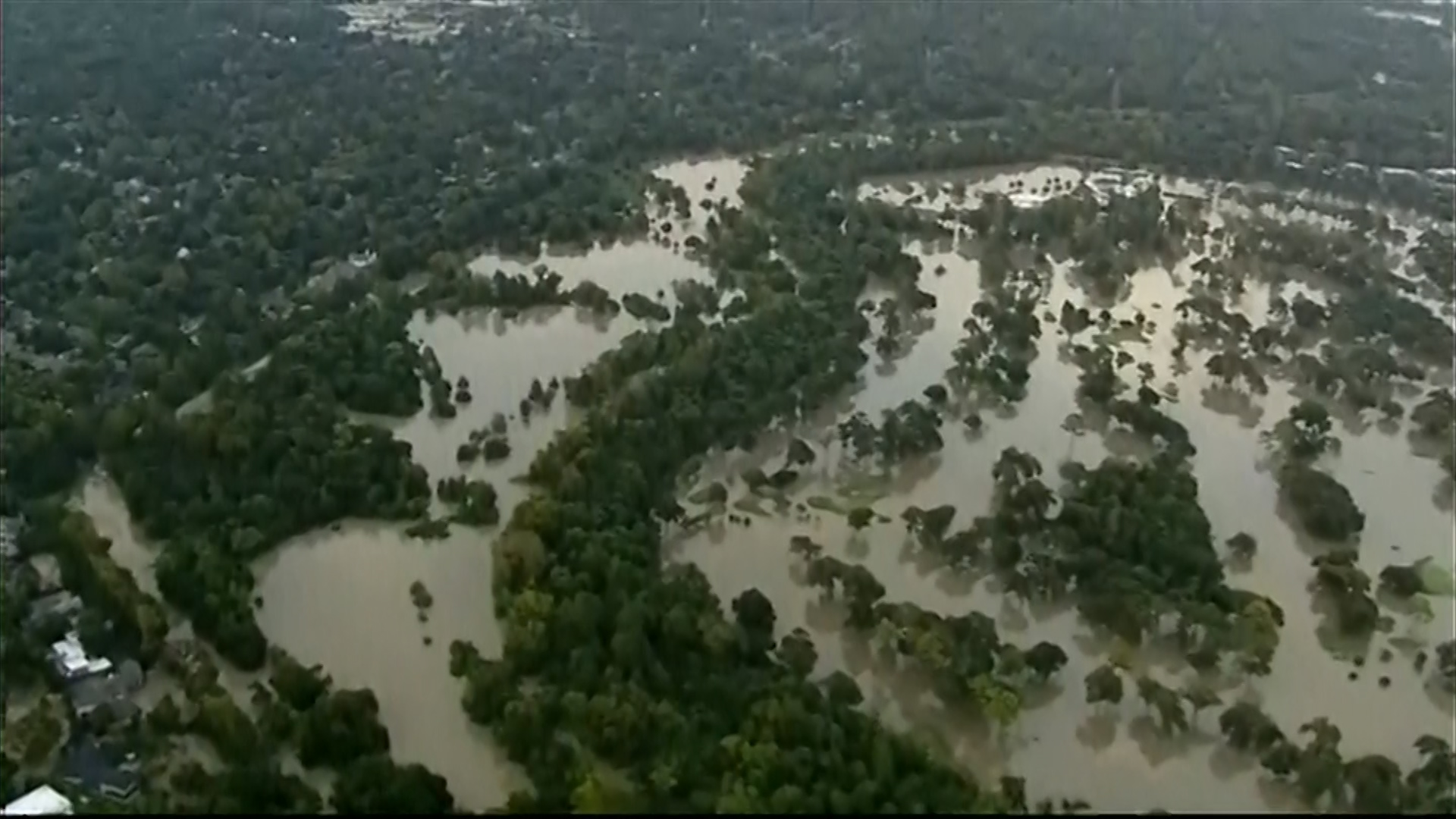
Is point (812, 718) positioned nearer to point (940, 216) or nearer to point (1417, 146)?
point (940, 216)

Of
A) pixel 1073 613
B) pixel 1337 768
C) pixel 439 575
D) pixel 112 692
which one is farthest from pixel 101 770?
pixel 1337 768

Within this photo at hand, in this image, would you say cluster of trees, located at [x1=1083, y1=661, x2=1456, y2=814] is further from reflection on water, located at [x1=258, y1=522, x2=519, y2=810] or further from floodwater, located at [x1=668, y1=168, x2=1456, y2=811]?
reflection on water, located at [x1=258, y1=522, x2=519, y2=810]

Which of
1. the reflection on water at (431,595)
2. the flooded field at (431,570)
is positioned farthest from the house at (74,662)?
the reflection on water at (431,595)

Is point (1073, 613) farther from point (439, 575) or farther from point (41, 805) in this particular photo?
point (41, 805)

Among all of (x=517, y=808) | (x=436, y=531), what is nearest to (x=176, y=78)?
(x=436, y=531)

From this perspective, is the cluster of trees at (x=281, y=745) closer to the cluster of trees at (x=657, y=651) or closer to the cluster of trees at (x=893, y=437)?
the cluster of trees at (x=657, y=651)

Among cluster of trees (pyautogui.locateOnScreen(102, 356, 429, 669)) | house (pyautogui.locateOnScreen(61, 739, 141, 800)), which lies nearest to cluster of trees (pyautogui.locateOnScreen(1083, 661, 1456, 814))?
cluster of trees (pyautogui.locateOnScreen(102, 356, 429, 669))

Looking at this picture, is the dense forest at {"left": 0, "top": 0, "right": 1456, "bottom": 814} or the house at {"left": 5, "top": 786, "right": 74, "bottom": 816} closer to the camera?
the house at {"left": 5, "top": 786, "right": 74, "bottom": 816}
